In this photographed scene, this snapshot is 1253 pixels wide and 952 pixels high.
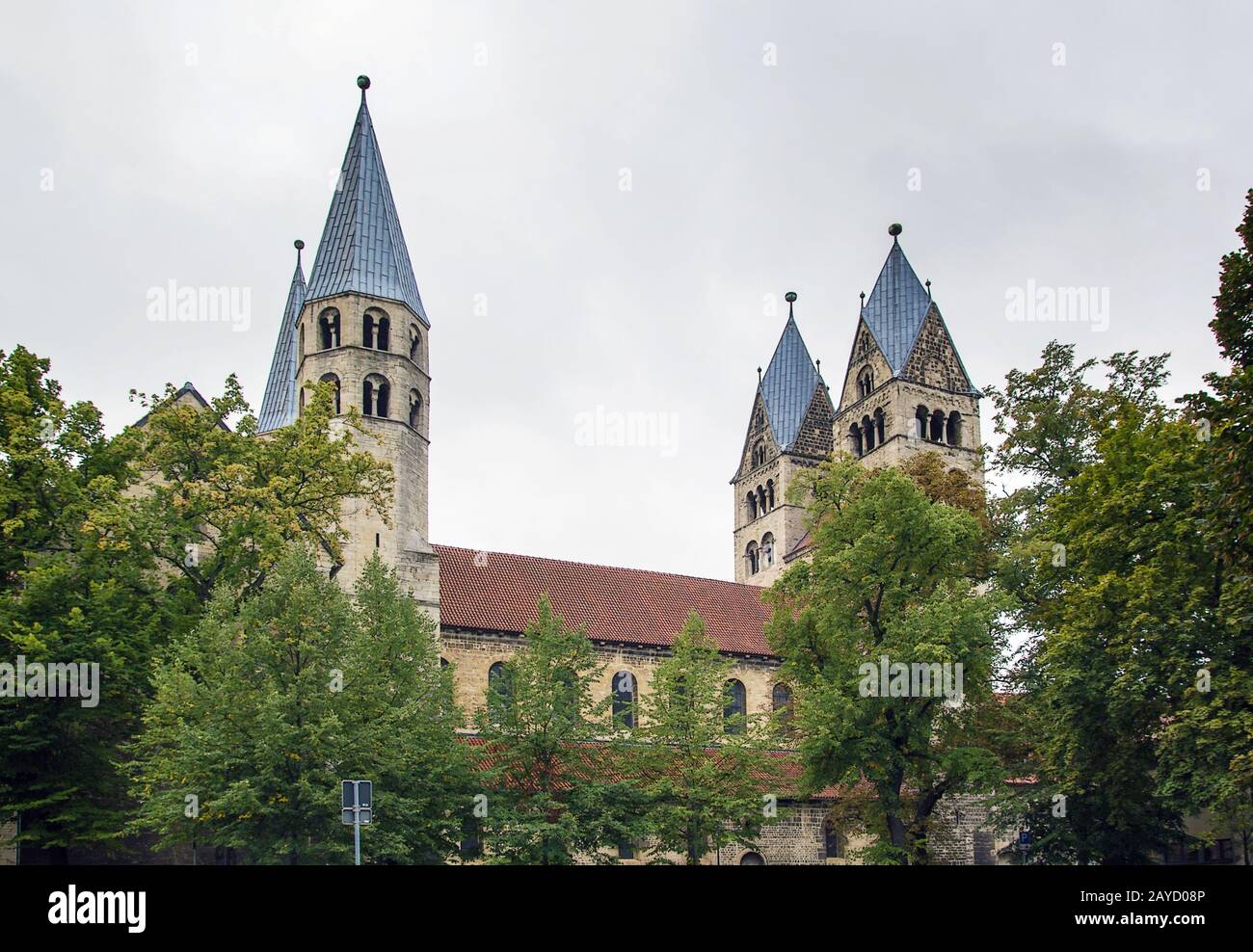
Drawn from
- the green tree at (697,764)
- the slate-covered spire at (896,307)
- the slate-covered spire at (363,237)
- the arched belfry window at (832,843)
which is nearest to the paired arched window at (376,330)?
the slate-covered spire at (363,237)

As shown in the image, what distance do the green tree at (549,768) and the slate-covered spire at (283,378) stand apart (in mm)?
26153

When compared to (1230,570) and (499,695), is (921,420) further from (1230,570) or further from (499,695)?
(1230,570)

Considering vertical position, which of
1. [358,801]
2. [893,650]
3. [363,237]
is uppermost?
[363,237]

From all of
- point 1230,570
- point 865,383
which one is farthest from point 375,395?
point 865,383

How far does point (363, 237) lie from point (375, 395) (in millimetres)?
6607

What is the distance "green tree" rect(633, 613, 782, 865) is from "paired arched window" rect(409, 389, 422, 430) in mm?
12635

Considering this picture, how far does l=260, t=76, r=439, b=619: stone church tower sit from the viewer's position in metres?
38.3

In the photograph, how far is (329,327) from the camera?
40.8m

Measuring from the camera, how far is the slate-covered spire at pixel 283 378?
179ft

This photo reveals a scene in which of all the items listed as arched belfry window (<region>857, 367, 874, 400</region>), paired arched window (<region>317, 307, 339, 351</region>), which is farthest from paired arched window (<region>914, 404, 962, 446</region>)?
paired arched window (<region>317, 307, 339, 351</region>)

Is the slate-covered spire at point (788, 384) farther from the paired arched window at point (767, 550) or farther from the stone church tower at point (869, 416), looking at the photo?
the paired arched window at point (767, 550)
